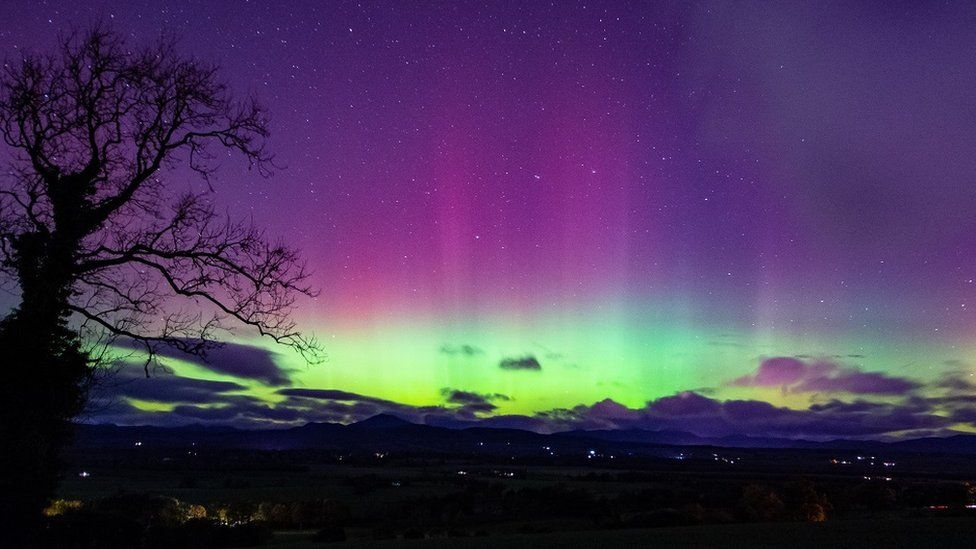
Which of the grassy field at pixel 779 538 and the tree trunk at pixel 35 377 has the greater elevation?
the tree trunk at pixel 35 377

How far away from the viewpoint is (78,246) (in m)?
12.9

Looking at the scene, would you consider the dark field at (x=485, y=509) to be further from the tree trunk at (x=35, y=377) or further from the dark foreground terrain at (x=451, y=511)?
the tree trunk at (x=35, y=377)

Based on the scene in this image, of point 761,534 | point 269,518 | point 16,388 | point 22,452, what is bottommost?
point 269,518

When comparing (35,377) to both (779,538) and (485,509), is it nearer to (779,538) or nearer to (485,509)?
(779,538)

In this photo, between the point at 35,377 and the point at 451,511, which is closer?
the point at 35,377

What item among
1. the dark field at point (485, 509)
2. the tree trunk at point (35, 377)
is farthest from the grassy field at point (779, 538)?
the tree trunk at point (35, 377)

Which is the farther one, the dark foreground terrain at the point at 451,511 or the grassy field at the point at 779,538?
the dark foreground terrain at the point at 451,511

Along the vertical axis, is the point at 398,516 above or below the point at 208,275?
below

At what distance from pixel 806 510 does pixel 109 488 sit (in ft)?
262

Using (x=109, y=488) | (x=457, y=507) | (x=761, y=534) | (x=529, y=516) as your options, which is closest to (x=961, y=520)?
(x=761, y=534)

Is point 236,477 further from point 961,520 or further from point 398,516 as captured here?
point 961,520

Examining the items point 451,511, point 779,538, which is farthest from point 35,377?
point 451,511

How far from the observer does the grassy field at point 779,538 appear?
556 inches

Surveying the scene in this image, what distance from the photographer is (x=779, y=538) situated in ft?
50.6
